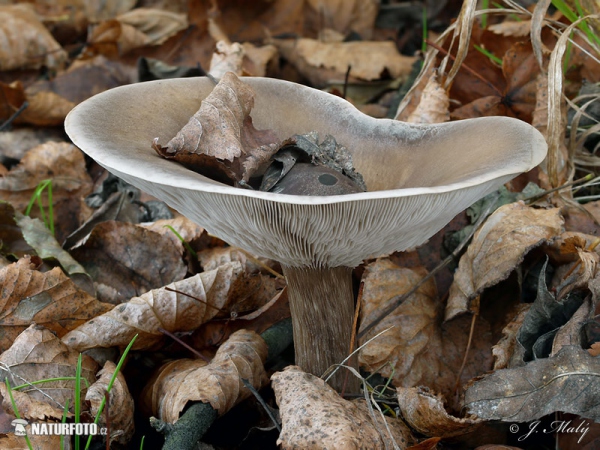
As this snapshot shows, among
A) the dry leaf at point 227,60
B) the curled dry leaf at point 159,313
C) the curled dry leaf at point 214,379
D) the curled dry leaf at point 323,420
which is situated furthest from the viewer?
the dry leaf at point 227,60

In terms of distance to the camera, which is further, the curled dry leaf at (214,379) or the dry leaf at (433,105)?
the dry leaf at (433,105)

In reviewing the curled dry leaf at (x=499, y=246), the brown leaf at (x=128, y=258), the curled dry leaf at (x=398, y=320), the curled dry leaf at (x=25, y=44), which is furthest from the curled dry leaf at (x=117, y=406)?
the curled dry leaf at (x=25, y=44)

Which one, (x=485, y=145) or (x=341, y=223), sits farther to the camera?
(x=485, y=145)

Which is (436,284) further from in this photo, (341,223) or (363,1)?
(363,1)

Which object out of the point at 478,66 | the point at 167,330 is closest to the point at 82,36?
the point at 478,66

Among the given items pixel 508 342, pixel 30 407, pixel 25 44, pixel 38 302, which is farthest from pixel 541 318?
pixel 25 44

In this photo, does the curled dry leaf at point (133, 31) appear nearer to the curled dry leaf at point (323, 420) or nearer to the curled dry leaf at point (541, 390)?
the curled dry leaf at point (323, 420)

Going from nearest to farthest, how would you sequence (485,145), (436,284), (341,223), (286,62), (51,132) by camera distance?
1. (341,223)
2. (485,145)
3. (436,284)
4. (51,132)
5. (286,62)
